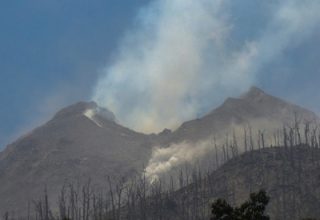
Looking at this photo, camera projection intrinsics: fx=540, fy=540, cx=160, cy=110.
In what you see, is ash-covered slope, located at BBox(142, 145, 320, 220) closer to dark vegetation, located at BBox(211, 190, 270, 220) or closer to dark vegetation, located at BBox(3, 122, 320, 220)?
dark vegetation, located at BBox(3, 122, 320, 220)

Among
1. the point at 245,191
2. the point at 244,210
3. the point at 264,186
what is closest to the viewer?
the point at 244,210

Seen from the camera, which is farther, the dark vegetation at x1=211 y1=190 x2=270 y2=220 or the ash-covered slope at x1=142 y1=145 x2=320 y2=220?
the ash-covered slope at x1=142 y1=145 x2=320 y2=220

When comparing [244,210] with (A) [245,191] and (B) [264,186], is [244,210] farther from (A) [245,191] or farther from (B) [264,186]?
(A) [245,191]

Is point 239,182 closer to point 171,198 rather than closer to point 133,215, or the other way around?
point 171,198

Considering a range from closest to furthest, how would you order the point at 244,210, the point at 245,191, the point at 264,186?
the point at 244,210 → the point at 264,186 → the point at 245,191

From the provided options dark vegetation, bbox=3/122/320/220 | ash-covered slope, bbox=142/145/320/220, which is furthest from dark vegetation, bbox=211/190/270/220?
ash-covered slope, bbox=142/145/320/220

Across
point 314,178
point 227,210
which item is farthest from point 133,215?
point 227,210

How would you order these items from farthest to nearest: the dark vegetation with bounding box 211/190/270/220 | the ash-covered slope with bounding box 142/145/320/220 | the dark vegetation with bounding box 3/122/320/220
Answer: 1. the ash-covered slope with bounding box 142/145/320/220
2. the dark vegetation with bounding box 3/122/320/220
3. the dark vegetation with bounding box 211/190/270/220

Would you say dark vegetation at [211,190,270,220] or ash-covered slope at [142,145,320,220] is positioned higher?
ash-covered slope at [142,145,320,220]

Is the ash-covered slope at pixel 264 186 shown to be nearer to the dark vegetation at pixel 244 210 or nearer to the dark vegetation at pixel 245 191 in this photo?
the dark vegetation at pixel 245 191

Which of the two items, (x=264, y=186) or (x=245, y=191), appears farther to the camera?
(x=245, y=191)

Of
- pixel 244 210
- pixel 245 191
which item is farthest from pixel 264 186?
pixel 244 210

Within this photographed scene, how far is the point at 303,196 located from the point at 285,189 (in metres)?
5.34

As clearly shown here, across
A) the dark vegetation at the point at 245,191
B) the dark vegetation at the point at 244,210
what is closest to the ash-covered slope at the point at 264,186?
the dark vegetation at the point at 245,191
